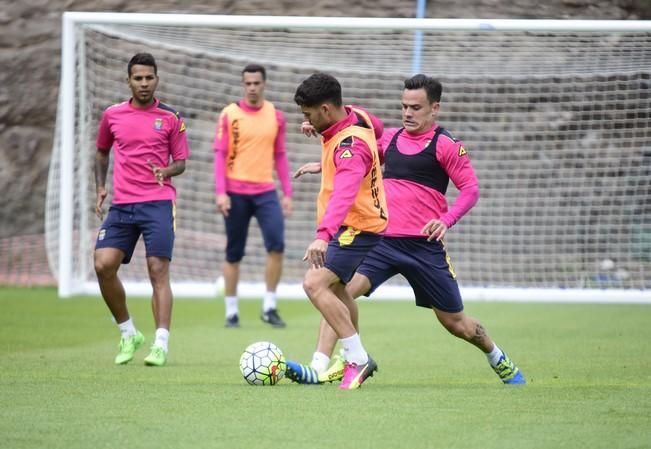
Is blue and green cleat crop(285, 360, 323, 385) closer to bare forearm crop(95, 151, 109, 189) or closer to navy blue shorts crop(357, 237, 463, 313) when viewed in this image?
navy blue shorts crop(357, 237, 463, 313)

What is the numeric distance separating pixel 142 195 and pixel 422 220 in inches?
83.1

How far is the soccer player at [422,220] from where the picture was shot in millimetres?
6922

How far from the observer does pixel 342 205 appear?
620 centimetres

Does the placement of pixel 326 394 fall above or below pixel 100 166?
below

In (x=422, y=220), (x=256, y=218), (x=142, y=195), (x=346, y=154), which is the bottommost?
(x=256, y=218)

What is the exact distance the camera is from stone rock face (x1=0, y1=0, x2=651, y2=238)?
16.7m

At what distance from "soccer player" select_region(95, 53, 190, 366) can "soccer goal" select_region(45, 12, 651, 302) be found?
4.71 metres

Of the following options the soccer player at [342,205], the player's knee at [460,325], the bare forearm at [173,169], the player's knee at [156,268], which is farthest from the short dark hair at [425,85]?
the player's knee at [156,268]

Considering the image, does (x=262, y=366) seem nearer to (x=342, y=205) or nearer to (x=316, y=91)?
(x=342, y=205)

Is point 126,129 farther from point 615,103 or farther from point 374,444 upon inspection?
point 615,103

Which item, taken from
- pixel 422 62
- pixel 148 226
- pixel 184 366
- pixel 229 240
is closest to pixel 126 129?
pixel 148 226

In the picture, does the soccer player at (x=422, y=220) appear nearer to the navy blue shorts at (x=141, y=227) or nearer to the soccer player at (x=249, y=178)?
the navy blue shorts at (x=141, y=227)

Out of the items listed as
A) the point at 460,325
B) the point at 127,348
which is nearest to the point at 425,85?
the point at 460,325

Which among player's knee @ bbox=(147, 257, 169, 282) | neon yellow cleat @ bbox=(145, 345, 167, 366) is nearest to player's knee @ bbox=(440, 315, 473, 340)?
neon yellow cleat @ bbox=(145, 345, 167, 366)
